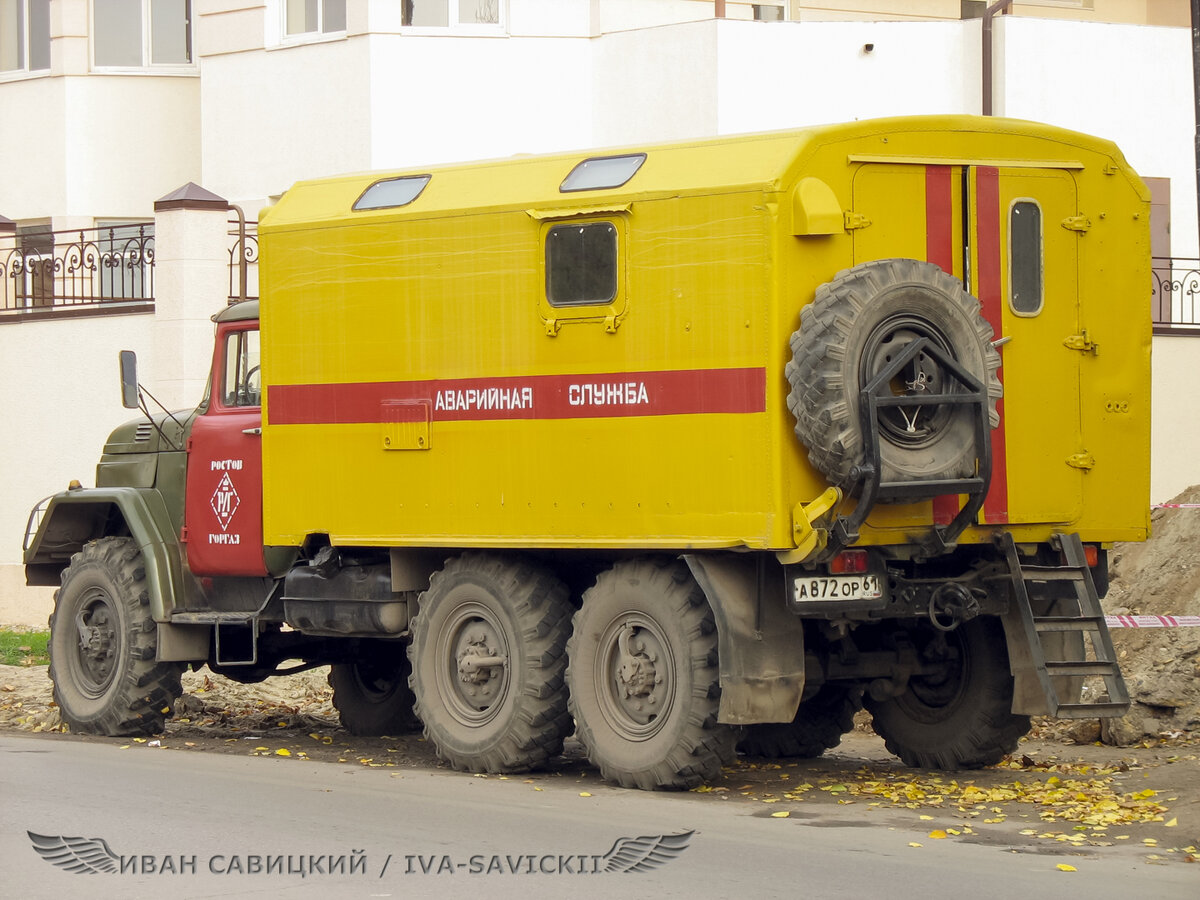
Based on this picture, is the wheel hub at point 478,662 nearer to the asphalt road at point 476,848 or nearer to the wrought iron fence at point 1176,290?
the asphalt road at point 476,848

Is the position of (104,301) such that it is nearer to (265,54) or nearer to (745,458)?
(265,54)

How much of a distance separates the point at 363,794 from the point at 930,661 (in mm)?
3499

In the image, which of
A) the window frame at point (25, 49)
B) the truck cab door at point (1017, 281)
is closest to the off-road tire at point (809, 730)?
the truck cab door at point (1017, 281)

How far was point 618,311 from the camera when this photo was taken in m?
10.8

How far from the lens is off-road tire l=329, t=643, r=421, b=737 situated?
14.0 m

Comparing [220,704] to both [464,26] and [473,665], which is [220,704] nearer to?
[473,665]

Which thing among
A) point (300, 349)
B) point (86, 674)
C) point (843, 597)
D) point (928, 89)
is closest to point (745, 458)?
point (843, 597)

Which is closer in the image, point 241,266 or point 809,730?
point 809,730

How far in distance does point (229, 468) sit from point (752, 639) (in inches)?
178

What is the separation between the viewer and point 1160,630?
1446cm

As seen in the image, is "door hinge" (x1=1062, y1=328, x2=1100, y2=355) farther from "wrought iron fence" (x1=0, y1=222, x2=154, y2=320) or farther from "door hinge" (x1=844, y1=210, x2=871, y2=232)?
"wrought iron fence" (x1=0, y1=222, x2=154, y2=320)

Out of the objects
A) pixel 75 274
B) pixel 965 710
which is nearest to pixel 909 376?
pixel 965 710

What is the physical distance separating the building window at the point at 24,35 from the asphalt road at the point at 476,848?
55.4 ft

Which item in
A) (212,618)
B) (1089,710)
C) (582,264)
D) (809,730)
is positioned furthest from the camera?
(212,618)
